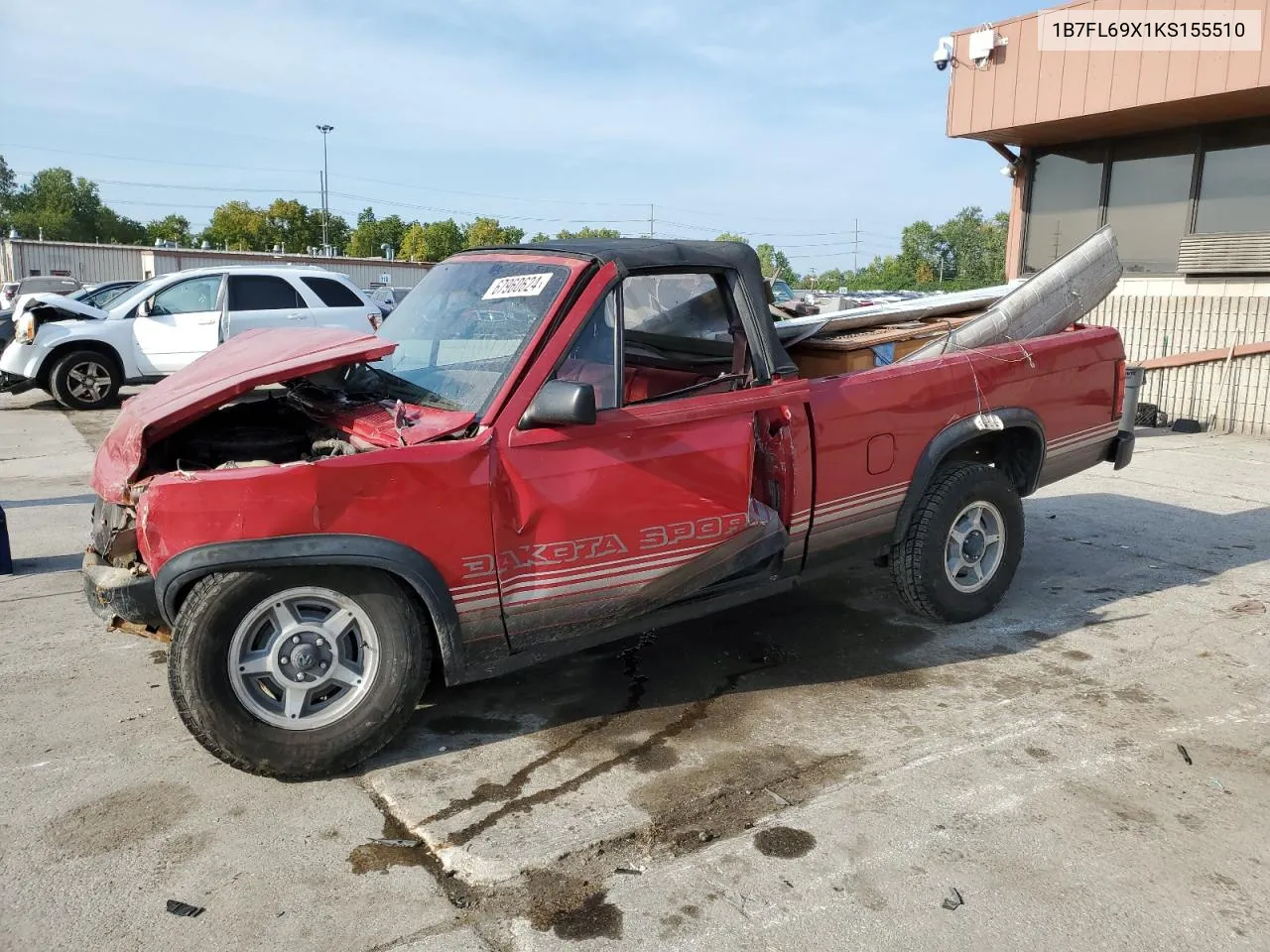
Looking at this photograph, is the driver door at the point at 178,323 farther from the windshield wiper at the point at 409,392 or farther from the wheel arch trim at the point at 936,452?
the wheel arch trim at the point at 936,452

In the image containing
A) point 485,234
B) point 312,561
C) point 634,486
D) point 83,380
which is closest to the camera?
point 312,561

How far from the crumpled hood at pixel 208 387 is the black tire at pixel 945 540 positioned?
2706 millimetres

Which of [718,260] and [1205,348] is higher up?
[718,260]

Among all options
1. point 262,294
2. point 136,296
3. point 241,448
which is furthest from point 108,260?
point 241,448

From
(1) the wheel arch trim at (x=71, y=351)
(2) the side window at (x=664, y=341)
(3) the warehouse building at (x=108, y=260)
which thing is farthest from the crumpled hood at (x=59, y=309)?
(3) the warehouse building at (x=108, y=260)

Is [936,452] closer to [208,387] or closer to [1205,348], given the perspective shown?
[208,387]

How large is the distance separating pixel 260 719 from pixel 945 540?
324 centimetres

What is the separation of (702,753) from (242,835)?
1.60 m

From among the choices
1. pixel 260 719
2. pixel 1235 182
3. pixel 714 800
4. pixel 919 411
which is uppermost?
pixel 1235 182

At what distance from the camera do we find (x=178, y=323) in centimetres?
1298

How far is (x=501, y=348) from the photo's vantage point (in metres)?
3.70

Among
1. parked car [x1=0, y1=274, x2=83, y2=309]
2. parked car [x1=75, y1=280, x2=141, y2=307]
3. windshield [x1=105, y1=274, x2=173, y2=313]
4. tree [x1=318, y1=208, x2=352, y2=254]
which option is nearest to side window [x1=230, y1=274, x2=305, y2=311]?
windshield [x1=105, y1=274, x2=173, y2=313]

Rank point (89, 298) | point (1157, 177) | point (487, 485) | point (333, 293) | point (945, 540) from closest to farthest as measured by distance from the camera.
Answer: point (487, 485), point (945, 540), point (333, 293), point (1157, 177), point (89, 298)

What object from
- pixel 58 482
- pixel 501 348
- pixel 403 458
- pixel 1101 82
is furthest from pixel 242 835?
pixel 1101 82
